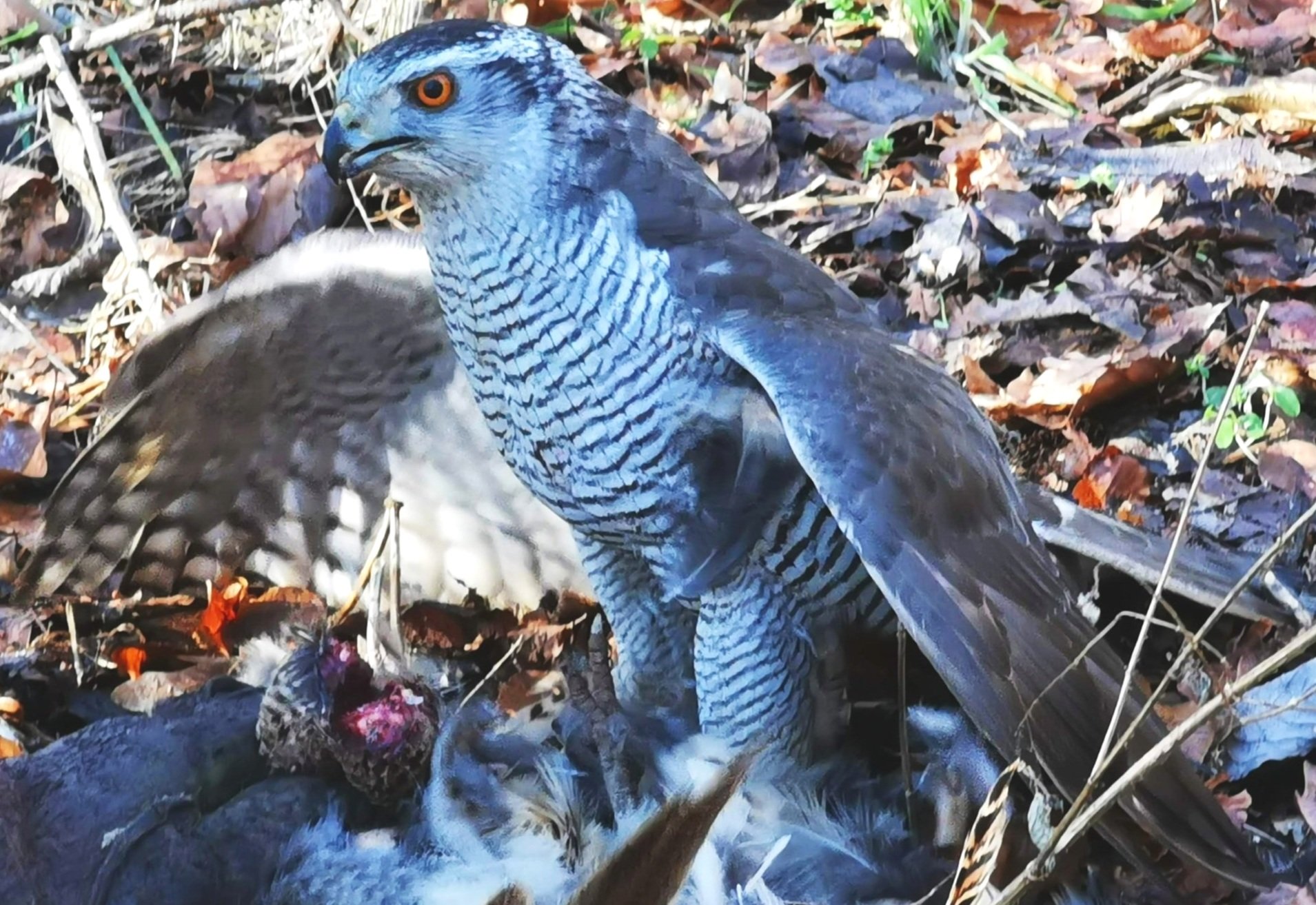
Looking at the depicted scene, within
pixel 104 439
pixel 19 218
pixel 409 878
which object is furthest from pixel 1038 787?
pixel 19 218

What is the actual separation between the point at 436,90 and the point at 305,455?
3.93 ft

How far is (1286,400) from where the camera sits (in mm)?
2844

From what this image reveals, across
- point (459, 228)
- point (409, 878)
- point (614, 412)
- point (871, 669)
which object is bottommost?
point (871, 669)

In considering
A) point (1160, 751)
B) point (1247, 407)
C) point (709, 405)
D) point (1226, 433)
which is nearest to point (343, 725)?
point (709, 405)

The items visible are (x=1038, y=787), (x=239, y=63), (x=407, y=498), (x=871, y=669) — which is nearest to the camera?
(x=1038, y=787)

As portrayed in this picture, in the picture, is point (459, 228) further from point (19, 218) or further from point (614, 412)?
point (19, 218)

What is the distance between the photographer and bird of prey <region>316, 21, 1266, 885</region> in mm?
1808

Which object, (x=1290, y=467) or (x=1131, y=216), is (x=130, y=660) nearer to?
(x=1290, y=467)

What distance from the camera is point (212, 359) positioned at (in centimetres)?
262

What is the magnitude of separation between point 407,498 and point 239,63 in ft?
7.41

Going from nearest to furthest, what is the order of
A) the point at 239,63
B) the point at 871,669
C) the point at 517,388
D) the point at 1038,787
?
the point at 1038,787 → the point at 517,388 → the point at 871,669 → the point at 239,63

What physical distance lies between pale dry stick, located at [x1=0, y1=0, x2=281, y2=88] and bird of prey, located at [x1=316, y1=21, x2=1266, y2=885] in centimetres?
164

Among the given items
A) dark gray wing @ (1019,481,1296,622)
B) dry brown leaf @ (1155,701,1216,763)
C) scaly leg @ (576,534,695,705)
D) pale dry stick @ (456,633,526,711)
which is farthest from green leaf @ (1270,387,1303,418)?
pale dry stick @ (456,633,526,711)

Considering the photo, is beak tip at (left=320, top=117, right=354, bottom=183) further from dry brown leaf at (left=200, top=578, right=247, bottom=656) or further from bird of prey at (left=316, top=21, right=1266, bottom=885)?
dry brown leaf at (left=200, top=578, right=247, bottom=656)
